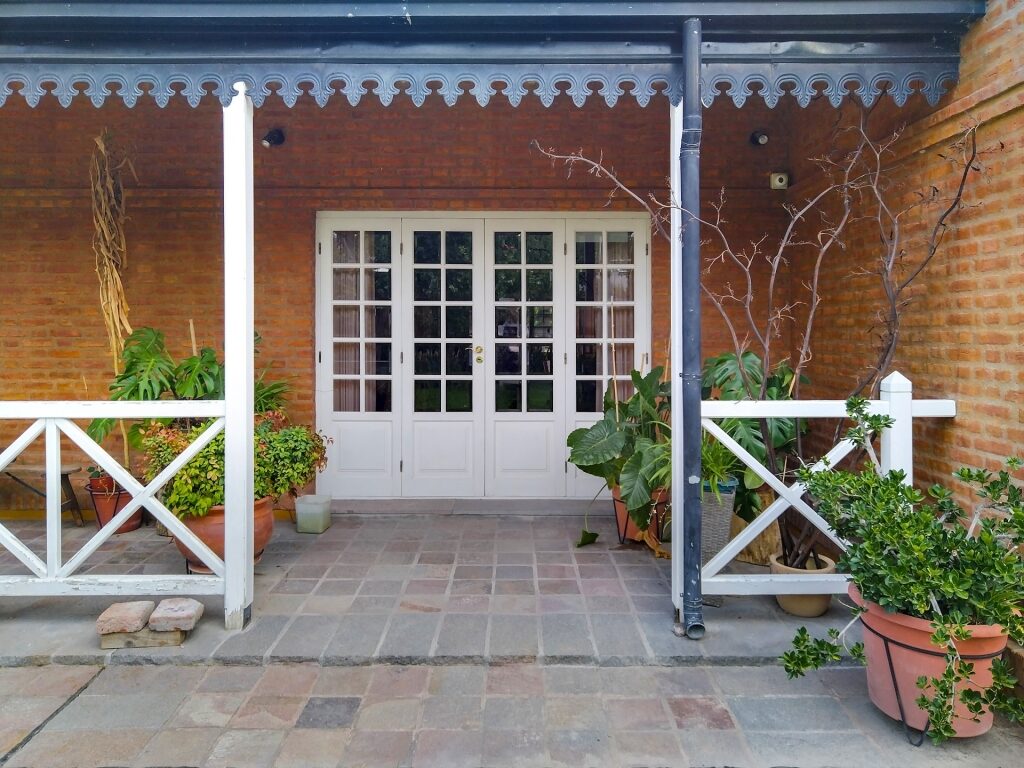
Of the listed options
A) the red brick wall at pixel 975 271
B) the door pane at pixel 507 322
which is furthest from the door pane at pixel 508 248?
the red brick wall at pixel 975 271

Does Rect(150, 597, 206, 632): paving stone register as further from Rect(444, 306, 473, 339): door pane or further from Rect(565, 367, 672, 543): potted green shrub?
Rect(444, 306, 473, 339): door pane

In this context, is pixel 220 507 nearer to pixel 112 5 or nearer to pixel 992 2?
pixel 112 5

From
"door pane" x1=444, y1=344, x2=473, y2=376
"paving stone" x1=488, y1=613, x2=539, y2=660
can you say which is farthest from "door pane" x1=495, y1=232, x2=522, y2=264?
"paving stone" x1=488, y1=613, x2=539, y2=660

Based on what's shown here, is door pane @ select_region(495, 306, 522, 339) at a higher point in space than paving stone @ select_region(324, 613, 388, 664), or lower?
higher

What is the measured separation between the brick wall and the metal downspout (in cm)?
213

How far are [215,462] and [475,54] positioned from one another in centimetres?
253

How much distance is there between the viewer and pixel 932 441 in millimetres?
3426

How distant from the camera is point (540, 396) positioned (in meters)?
5.49

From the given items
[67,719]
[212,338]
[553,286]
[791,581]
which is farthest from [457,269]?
[67,719]

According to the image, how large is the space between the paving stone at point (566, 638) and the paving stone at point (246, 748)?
1.17 m

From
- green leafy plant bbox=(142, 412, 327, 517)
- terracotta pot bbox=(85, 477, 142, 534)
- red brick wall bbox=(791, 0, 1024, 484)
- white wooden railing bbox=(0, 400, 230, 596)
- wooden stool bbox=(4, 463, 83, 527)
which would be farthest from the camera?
wooden stool bbox=(4, 463, 83, 527)

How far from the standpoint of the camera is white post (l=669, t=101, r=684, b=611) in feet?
10.6

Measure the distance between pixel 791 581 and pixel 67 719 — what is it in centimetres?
316

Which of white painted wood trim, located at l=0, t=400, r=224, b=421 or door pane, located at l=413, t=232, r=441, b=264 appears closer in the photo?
white painted wood trim, located at l=0, t=400, r=224, b=421
